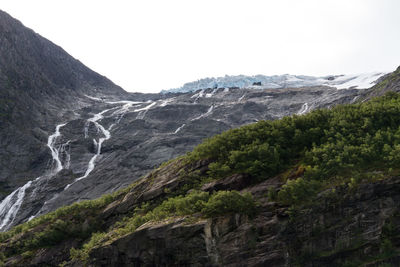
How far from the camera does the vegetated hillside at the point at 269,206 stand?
48.0 ft

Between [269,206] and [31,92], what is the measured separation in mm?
104331

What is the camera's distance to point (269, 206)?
15.9 m

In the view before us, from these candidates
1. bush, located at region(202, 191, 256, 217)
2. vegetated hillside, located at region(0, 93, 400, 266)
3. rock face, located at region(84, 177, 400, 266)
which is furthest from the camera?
bush, located at region(202, 191, 256, 217)

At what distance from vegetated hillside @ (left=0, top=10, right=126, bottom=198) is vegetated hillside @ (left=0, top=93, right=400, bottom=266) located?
5008 centimetres

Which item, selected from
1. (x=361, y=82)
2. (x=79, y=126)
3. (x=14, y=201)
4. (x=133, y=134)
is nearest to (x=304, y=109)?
(x=133, y=134)

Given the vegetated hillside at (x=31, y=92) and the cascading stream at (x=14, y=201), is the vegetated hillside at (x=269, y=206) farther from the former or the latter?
the vegetated hillside at (x=31, y=92)

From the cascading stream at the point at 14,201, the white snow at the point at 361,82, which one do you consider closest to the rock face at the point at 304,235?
the cascading stream at the point at 14,201

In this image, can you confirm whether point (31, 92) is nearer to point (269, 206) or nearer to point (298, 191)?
point (269, 206)

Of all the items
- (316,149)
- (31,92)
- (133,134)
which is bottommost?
(133,134)

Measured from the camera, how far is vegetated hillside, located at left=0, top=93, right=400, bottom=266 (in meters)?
14.6

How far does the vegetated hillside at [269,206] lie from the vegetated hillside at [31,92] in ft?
164

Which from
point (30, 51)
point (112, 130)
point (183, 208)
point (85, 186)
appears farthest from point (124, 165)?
point (30, 51)

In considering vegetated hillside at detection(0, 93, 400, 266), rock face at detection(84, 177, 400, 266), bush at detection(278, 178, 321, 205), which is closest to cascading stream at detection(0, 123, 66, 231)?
vegetated hillside at detection(0, 93, 400, 266)

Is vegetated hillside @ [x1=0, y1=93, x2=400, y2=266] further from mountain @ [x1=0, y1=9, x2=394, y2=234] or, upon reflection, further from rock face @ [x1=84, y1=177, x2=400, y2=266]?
mountain @ [x1=0, y1=9, x2=394, y2=234]
